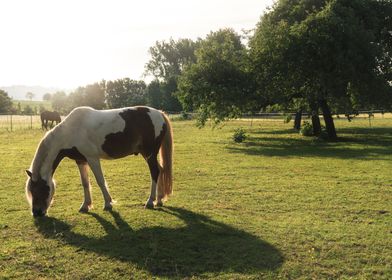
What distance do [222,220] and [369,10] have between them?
2007 centimetres

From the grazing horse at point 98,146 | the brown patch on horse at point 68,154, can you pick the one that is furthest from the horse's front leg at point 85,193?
the brown patch on horse at point 68,154

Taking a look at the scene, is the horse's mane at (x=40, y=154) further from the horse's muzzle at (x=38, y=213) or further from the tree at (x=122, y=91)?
the tree at (x=122, y=91)

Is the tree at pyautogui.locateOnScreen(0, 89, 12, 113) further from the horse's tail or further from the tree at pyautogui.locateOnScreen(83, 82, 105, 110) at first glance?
the horse's tail

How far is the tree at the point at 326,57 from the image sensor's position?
66.6 feet

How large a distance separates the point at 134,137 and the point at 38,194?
230 cm

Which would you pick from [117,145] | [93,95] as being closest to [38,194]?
[117,145]

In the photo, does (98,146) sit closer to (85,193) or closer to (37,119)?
(85,193)

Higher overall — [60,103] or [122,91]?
[122,91]

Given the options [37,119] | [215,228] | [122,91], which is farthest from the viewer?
[122,91]

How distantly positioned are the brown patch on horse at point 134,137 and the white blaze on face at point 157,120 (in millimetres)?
72

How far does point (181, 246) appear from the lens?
21.3 feet

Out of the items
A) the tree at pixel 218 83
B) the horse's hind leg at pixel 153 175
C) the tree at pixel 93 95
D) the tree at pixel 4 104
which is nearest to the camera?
the horse's hind leg at pixel 153 175

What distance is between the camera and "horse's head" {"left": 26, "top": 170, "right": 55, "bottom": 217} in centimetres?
793

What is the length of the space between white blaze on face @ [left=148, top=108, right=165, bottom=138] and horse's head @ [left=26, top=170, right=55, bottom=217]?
2.50 meters
